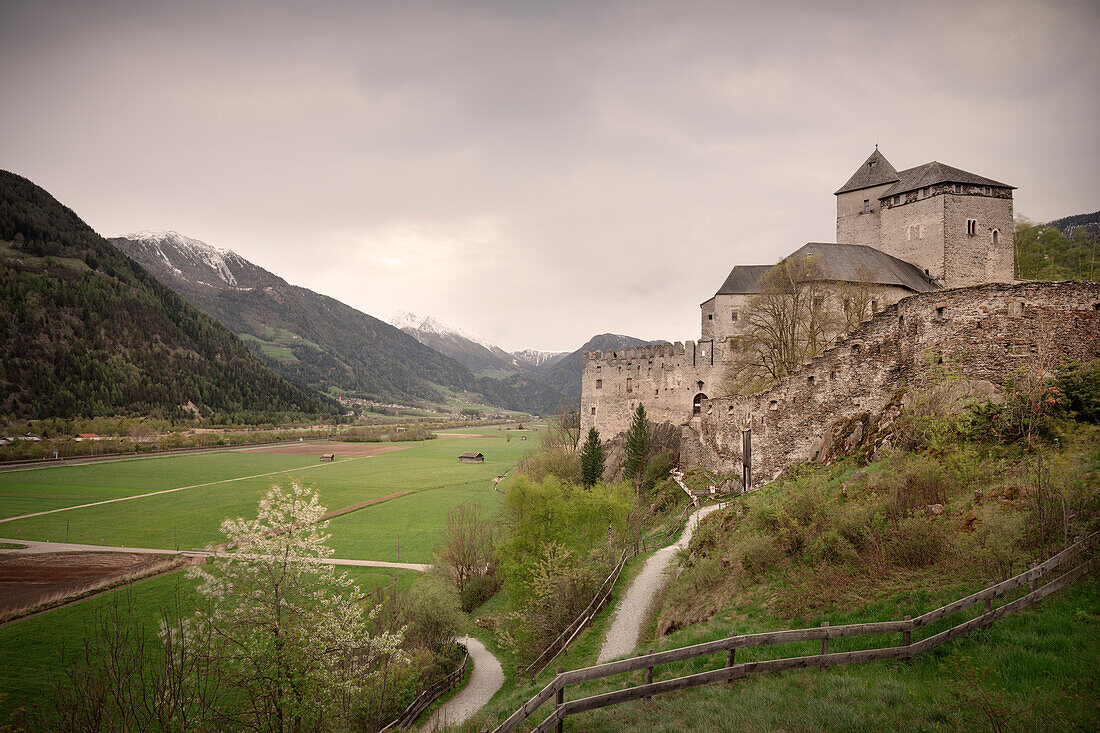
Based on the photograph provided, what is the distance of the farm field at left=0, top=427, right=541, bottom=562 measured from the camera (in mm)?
44969

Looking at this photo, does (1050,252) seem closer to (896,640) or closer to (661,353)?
(661,353)

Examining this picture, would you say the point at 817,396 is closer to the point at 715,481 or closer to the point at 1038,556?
the point at 715,481

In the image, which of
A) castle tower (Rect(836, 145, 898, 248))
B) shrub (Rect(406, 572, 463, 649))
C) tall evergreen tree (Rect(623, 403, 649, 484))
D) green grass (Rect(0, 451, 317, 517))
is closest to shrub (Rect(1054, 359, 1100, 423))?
shrub (Rect(406, 572, 463, 649))

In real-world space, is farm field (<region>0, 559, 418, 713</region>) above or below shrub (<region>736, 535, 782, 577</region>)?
below

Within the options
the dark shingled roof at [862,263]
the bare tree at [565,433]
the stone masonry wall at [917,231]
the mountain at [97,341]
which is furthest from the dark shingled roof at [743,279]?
the mountain at [97,341]

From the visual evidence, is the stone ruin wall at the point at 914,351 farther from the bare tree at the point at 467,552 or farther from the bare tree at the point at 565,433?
the bare tree at the point at 565,433

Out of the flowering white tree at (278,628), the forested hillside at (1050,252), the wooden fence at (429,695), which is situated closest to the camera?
the flowering white tree at (278,628)

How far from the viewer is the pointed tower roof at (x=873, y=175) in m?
46.6

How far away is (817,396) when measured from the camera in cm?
2053

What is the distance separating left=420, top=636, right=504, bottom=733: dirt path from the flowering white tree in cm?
439

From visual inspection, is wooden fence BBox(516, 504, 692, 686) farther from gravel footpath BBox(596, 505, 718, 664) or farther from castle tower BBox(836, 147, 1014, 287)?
castle tower BBox(836, 147, 1014, 287)

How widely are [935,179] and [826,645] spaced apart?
44460 millimetres

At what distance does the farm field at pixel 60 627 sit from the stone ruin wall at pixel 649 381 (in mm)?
21674

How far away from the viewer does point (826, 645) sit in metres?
7.70
